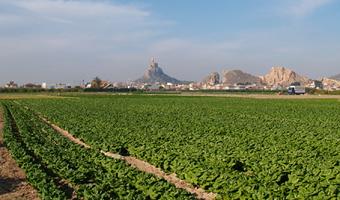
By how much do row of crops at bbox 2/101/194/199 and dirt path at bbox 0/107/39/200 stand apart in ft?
0.75

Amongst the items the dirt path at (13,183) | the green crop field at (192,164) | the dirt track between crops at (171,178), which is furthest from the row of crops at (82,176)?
the dirt track between crops at (171,178)

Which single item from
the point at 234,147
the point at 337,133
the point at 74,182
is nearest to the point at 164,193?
the point at 74,182

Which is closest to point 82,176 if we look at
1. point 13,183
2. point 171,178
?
point 13,183

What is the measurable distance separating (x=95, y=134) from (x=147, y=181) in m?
14.0

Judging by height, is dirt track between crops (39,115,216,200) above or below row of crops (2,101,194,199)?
below

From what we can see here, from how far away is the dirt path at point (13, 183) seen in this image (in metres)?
12.7

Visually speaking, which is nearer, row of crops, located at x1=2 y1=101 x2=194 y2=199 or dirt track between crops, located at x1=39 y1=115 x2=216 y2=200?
row of crops, located at x1=2 y1=101 x2=194 y2=199

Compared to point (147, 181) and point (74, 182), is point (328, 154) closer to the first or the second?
point (147, 181)

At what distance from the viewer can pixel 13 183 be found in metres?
14.3

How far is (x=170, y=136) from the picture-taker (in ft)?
79.5

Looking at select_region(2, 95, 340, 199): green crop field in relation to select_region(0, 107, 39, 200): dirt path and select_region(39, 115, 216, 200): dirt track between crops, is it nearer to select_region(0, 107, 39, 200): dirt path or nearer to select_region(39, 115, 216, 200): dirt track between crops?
select_region(39, 115, 216, 200): dirt track between crops

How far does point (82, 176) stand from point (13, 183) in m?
2.21

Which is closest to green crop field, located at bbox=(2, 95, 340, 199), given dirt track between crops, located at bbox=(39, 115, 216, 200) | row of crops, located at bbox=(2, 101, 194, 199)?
row of crops, located at bbox=(2, 101, 194, 199)

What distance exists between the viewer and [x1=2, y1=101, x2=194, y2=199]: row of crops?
11523 millimetres
